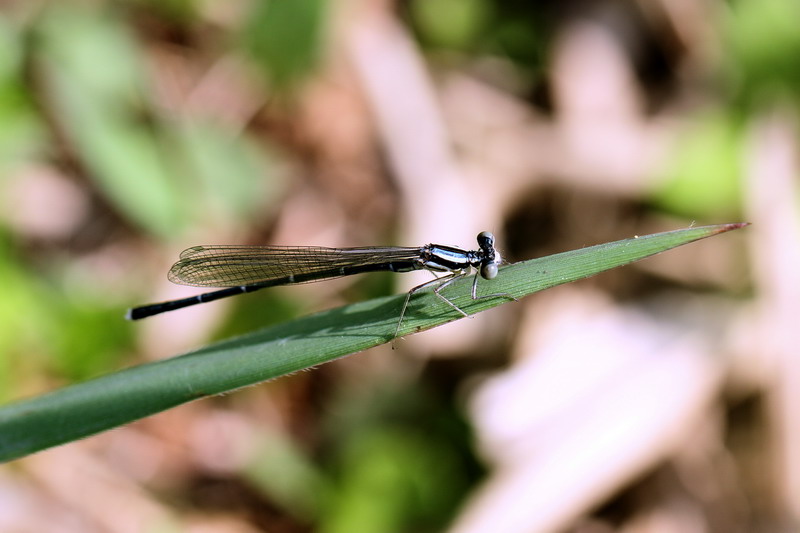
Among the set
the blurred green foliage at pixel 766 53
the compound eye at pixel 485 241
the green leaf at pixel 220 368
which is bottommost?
the green leaf at pixel 220 368

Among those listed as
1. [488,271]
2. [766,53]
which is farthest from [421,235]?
[766,53]

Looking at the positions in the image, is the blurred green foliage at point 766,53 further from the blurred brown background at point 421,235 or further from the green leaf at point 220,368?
the green leaf at point 220,368

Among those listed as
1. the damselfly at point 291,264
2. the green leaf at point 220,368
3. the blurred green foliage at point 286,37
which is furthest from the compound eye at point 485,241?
the blurred green foliage at point 286,37

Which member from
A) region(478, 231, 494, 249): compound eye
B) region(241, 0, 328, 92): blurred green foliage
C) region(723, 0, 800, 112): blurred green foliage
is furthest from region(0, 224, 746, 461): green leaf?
region(723, 0, 800, 112): blurred green foliage

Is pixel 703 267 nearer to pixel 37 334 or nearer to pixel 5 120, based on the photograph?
pixel 37 334

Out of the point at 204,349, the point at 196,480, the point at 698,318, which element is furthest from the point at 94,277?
the point at 698,318

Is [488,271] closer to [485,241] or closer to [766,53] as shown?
[485,241]
